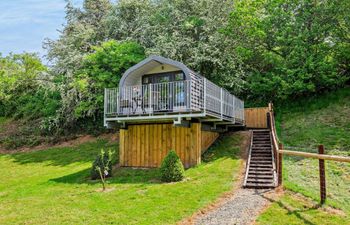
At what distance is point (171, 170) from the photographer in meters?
11.8

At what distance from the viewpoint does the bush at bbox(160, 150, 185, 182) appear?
38.4 ft

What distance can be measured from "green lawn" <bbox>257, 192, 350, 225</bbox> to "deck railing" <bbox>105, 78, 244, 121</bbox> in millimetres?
5413

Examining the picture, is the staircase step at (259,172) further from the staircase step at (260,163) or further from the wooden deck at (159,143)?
the wooden deck at (159,143)

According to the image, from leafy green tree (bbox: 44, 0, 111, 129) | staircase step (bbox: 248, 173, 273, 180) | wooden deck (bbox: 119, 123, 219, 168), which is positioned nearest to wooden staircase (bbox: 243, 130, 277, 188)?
staircase step (bbox: 248, 173, 273, 180)

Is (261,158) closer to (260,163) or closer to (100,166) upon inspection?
(260,163)

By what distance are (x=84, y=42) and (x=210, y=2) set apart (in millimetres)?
9912

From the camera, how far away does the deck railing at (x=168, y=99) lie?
1316cm

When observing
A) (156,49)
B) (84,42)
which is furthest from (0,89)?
(156,49)

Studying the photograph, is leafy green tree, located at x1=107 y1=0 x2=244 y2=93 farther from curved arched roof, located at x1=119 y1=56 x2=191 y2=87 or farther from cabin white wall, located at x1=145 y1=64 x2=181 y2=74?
curved arched roof, located at x1=119 y1=56 x2=191 y2=87

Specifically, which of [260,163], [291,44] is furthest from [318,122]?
[260,163]

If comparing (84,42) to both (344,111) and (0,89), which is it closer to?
(0,89)

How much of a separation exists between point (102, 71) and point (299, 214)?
53.5 ft

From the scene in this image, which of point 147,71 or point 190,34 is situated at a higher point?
point 190,34

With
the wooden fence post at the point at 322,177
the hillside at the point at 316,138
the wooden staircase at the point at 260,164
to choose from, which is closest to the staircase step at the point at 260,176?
the wooden staircase at the point at 260,164
